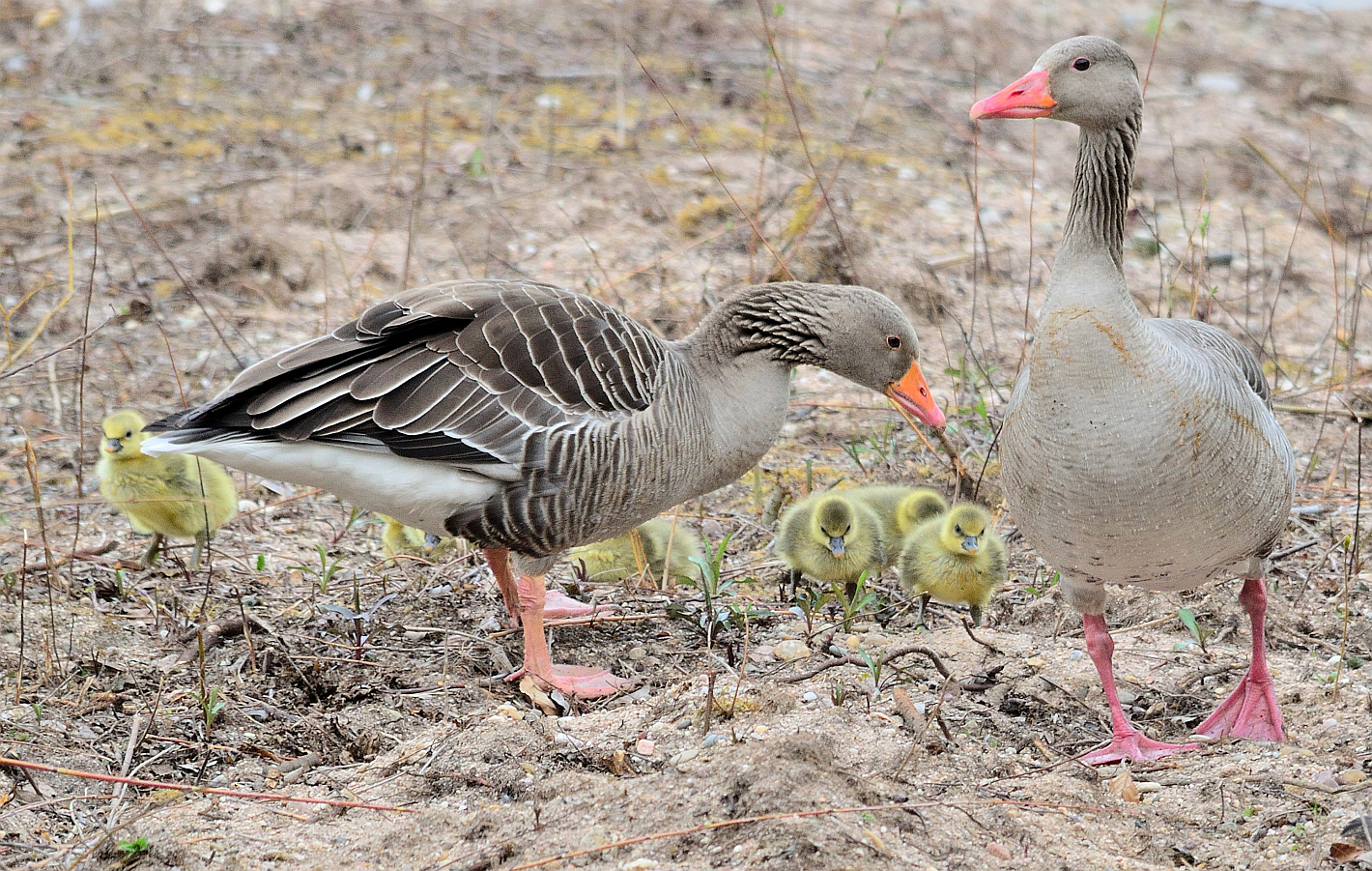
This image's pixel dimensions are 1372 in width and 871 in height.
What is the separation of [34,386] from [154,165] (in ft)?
9.27

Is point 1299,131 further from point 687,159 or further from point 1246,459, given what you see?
point 1246,459

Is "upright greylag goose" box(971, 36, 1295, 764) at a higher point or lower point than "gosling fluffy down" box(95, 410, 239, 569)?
higher

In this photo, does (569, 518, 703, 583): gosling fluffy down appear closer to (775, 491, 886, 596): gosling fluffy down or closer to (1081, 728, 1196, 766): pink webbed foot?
(775, 491, 886, 596): gosling fluffy down

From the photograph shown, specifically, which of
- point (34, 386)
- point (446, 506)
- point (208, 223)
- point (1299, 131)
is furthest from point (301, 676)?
point (1299, 131)

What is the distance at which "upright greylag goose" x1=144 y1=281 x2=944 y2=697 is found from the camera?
15.5ft

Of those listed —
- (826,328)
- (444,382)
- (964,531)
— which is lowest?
(964,531)

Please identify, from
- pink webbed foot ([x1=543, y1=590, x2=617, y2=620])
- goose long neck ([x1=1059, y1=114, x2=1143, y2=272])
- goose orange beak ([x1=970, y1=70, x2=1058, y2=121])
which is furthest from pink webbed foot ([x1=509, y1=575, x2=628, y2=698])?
goose orange beak ([x1=970, y1=70, x2=1058, y2=121])

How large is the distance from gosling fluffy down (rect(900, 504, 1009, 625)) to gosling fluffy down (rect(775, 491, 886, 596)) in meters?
0.19

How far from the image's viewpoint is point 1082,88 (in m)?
3.95

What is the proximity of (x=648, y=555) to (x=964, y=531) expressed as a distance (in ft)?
4.70

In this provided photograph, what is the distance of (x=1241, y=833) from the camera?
11.8ft

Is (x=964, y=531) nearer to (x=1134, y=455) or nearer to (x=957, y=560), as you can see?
(x=957, y=560)

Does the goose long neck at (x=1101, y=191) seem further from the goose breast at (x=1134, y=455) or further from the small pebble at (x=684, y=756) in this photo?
the small pebble at (x=684, y=756)

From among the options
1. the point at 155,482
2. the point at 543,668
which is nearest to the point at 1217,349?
the point at 543,668
